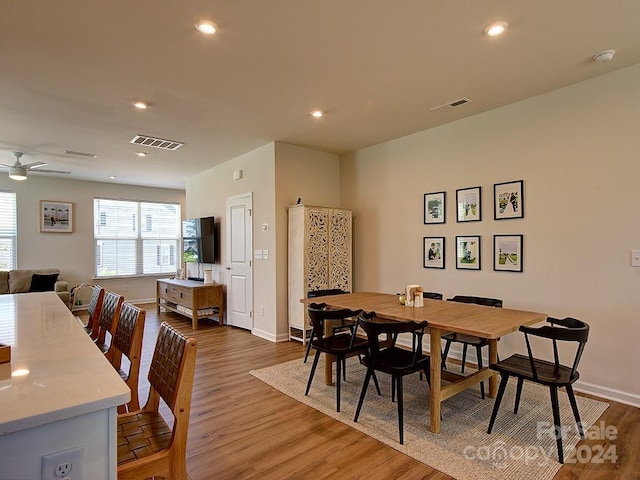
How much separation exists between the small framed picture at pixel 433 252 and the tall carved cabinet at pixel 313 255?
1.19 metres

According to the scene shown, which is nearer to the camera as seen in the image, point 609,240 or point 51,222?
point 609,240

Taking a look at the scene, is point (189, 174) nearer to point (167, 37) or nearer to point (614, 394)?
point (167, 37)

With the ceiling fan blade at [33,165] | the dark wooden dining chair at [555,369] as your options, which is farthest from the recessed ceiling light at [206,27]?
the ceiling fan blade at [33,165]

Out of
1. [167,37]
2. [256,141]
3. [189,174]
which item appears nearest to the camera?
[167,37]

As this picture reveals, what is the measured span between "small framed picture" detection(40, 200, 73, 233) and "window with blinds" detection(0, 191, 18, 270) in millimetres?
442

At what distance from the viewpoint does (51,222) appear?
7.28 meters

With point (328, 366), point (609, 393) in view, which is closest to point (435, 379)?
point (328, 366)

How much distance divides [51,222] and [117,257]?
1.42 metres

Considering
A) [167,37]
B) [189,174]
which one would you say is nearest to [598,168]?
[167,37]

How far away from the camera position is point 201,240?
6.49 meters

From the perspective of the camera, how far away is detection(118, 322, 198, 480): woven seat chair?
4.37 feet

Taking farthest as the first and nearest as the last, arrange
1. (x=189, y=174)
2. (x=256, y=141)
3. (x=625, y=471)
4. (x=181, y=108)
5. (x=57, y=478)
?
(x=189, y=174), (x=256, y=141), (x=181, y=108), (x=625, y=471), (x=57, y=478)

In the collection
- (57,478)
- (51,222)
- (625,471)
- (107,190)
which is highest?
(107,190)

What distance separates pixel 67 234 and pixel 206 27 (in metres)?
6.90
